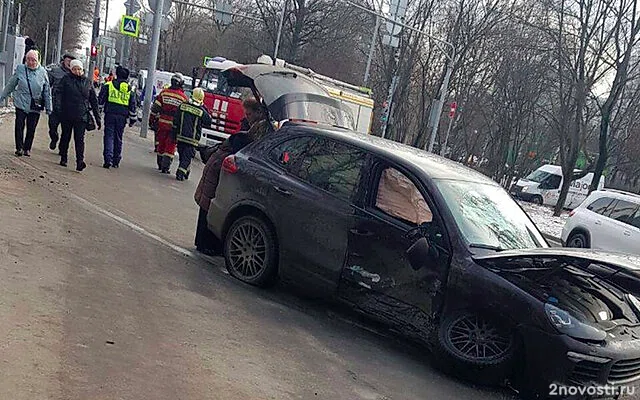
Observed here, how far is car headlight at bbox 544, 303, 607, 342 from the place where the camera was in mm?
4833

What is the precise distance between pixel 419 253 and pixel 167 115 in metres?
8.82

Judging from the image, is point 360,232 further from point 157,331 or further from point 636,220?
point 636,220

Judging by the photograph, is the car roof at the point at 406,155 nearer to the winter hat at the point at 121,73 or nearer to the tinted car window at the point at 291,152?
the tinted car window at the point at 291,152

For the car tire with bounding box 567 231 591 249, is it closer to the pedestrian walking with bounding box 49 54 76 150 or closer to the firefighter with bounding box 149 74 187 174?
the firefighter with bounding box 149 74 187 174

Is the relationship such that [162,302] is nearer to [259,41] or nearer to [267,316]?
[267,316]

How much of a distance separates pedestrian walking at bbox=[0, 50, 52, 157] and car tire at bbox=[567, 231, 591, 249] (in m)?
11.3

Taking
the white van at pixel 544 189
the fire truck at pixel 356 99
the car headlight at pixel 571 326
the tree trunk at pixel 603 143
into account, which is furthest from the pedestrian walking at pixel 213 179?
the white van at pixel 544 189

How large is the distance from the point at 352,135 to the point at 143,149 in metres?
11.2

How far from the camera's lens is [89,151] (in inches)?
552

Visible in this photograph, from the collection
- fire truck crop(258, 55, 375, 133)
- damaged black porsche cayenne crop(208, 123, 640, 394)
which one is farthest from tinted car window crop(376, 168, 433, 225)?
fire truck crop(258, 55, 375, 133)

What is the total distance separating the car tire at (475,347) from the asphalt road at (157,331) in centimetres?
13

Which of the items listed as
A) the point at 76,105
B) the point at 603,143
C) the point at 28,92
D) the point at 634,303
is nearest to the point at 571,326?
the point at 634,303

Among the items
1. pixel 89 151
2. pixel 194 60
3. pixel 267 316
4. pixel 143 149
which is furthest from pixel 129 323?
pixel 194 60

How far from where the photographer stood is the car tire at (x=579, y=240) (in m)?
15.1
